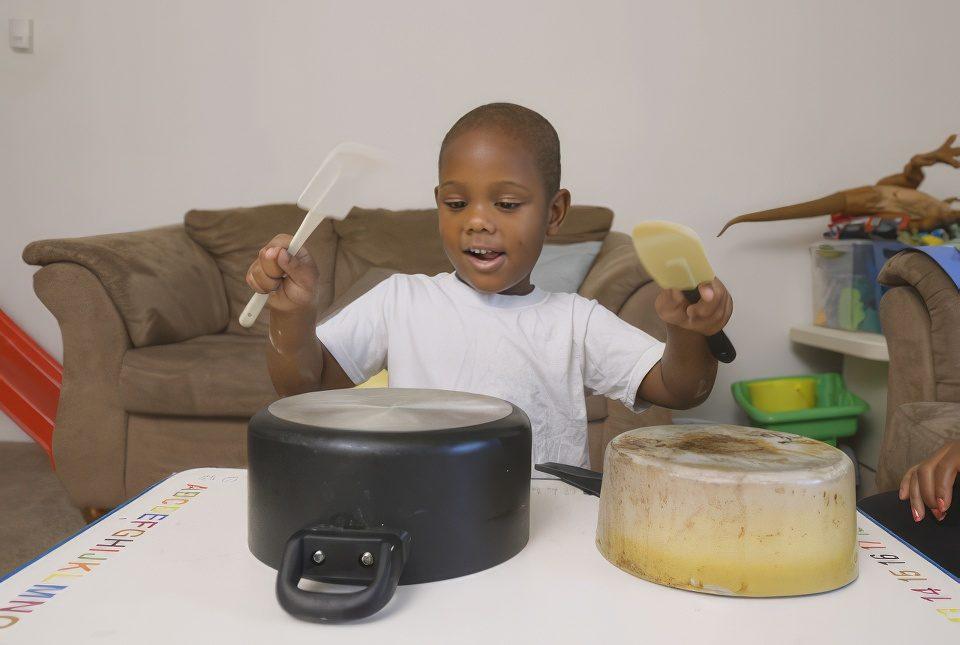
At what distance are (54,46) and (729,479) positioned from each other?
2835 millimetres

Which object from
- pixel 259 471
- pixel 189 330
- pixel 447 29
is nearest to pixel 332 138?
pixel 447 29

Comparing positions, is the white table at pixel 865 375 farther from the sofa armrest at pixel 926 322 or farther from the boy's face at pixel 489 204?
the boy's face at pixel 489 204

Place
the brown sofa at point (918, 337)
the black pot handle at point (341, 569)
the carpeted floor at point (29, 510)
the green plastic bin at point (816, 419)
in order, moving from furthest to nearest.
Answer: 1. the green plastic bin at point (816, 419)
2. the carpeted floor at point (29, 510)
3. the brown sofa at point (918, 337)
4. the black pot handle at point (341, 569)

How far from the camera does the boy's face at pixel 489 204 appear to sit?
0.88 meters

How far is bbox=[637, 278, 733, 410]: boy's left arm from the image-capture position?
71 cm

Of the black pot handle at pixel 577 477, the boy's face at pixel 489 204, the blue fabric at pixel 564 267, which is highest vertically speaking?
the boy's face at pixel 489 204

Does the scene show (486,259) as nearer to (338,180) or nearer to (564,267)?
(338,180)

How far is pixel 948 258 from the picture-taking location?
62.2 inches

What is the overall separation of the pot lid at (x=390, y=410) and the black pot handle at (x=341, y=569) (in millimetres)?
67

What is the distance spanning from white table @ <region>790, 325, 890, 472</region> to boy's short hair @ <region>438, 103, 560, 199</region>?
5.15ft

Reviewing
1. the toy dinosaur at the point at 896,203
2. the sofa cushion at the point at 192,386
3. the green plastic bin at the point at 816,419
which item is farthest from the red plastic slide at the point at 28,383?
the toy dinosaur at the point at 896,203

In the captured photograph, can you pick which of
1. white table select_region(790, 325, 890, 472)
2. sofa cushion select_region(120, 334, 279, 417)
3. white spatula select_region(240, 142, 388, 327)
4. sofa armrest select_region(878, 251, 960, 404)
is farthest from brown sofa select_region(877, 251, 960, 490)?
sofa cushion select_region(120, 334, 279, 417)

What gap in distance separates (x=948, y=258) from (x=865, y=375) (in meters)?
0.94

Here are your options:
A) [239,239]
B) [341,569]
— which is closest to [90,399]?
[239,239]
